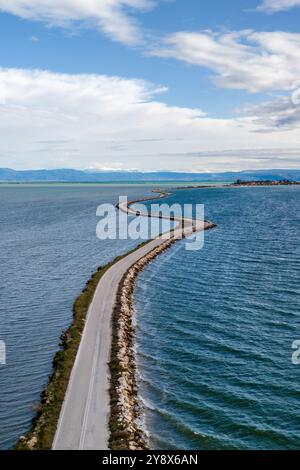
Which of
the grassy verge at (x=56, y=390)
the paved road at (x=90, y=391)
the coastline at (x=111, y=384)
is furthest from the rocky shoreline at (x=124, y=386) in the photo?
the grassy verge at (x=56, y=390)

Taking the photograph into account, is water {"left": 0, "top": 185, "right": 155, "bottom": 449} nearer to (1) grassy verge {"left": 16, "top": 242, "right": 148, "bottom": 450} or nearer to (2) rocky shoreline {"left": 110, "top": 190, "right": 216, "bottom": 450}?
(1) grassy verge {"left": 16, "top": 242, "right": 148, "bottom": 450}

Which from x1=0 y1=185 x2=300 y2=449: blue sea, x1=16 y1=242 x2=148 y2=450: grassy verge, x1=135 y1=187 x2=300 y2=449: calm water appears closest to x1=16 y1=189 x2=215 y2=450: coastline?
x1=16 y1=242 x2=148 y2=450: grassy verge

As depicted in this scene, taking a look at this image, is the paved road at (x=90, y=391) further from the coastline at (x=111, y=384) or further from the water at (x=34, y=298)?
the water at (x=34, y=298)

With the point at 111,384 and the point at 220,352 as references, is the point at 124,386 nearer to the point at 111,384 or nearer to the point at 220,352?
the point at 111,384

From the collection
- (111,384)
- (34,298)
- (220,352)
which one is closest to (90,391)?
(111,384)

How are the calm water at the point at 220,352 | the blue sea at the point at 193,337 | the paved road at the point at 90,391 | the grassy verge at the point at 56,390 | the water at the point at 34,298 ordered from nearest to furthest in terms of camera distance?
the paved road at the point at 90,391 → the grassy verge at the point at 56,390 → the calm water at the point at 220,352 → the blue sea at the point at 193,337 → the water at the point at 34,298

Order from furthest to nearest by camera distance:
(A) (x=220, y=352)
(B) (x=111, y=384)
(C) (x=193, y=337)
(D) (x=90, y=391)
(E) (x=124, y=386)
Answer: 1. (C) (x=193, y=337)
2. (A) (x=220, y=352)
3. (B) (x=111, y=384)
4. (E) (x=124, y=386)
5. (D) (x=90, y=391)
